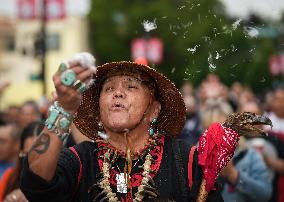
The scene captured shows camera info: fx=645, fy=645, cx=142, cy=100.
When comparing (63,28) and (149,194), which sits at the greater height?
(149,194)

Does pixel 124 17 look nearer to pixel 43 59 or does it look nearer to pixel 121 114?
pixel 43 59

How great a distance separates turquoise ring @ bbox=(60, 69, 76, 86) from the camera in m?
2.85

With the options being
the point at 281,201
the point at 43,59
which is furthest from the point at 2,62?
the point at 281,201

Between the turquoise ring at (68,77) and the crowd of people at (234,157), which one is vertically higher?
the turquoise ring at (68,77)

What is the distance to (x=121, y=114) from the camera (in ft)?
11.9

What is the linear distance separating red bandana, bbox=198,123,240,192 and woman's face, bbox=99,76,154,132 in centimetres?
41

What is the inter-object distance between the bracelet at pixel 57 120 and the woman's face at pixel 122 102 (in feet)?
2.08

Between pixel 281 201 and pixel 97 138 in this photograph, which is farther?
pixel 281 201

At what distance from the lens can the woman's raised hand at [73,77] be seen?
9.34ft

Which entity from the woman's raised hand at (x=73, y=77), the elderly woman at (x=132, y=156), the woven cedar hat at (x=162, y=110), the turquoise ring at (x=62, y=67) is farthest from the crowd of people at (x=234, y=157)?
the turquoise ring at (x=62, y=67)

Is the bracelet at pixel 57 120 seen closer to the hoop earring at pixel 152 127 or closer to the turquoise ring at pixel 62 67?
the turquoise ring at pixel 62 67

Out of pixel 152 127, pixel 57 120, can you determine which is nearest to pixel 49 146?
pixel 57 120

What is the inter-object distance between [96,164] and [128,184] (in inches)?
9.1

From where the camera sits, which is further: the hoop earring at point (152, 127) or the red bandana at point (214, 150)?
the hoop earring at point (152, 127)
